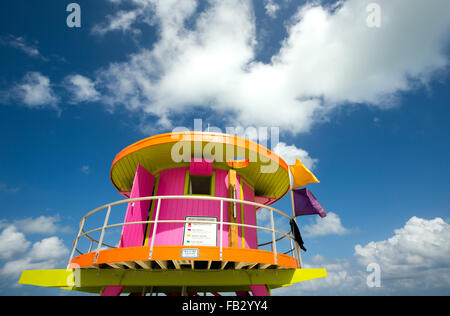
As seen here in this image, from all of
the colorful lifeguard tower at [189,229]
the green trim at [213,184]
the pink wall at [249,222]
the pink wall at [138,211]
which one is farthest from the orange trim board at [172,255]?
the green trim at [213,184]

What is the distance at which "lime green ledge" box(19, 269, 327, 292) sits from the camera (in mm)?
6543

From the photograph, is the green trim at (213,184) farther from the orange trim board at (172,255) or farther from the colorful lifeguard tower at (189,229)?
the orange trim board at (172,255)

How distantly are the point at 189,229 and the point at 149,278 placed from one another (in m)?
1.65

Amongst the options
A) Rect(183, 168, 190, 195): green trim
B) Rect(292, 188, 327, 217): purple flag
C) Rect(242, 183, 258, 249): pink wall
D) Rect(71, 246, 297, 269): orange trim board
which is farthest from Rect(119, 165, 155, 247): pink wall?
Rect(292, 188, 327, 217): purple flag

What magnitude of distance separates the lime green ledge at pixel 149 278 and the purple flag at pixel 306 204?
338 centimetres

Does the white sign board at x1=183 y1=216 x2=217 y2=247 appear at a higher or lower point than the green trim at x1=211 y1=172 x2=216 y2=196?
lower

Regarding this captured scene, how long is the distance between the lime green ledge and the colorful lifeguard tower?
1.0 inches

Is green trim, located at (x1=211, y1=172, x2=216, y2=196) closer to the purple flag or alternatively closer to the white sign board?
the white sign board

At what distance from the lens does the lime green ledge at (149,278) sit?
654 centimetres

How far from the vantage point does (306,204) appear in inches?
396

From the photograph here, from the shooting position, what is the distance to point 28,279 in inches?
275

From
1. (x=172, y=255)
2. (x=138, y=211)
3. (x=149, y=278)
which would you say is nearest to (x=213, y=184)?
(x=138, y=211)
